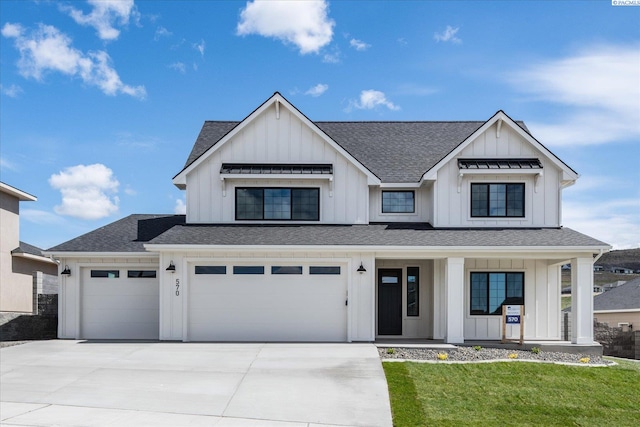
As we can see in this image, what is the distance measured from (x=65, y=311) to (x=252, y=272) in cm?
639

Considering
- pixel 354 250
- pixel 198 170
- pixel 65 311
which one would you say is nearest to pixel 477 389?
pixel 354 250

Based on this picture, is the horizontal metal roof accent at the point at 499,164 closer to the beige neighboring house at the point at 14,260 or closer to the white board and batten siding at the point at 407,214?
the white board and batten siding at the point at 407,214

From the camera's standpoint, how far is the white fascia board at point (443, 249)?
1792 cm

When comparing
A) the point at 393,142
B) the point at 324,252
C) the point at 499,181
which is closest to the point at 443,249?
the point at 324,252

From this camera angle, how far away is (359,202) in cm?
2022

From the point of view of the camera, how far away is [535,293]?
20.2 m

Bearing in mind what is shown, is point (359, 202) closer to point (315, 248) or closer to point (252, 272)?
point (315, 248)

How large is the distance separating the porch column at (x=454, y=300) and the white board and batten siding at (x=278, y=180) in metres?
3.43

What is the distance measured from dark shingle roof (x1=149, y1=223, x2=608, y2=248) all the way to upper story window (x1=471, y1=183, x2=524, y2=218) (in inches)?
28.9

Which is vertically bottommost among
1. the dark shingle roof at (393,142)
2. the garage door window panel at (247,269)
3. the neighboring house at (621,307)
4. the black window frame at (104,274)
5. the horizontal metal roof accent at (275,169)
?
the neighboring house at (621,307)

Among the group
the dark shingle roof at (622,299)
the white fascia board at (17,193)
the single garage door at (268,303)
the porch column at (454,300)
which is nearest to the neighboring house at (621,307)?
the dark shingle roof at (622,299)

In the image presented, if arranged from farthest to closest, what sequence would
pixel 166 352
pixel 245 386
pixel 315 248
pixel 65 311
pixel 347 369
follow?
pixel 65 311 < pixel 315 248 < pixel 166 352 < pixel 347 369 < pixel 245 386

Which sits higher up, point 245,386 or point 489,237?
point 489,237

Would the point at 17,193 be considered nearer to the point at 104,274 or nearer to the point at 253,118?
the point at 104,274
